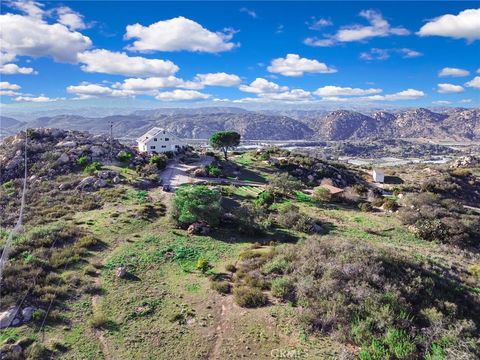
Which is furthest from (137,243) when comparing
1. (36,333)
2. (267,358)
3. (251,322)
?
(267,358)

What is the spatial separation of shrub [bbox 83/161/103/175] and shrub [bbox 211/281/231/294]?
114 ft

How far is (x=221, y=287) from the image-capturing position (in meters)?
19.0

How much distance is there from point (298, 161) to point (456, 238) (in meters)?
43.0

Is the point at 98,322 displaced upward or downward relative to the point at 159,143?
downward

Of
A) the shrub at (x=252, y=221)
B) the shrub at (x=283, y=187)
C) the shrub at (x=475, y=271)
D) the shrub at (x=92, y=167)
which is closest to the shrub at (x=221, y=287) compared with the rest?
the shrub at (x=252, y=221)

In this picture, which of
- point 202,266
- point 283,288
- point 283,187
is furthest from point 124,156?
point 283,288

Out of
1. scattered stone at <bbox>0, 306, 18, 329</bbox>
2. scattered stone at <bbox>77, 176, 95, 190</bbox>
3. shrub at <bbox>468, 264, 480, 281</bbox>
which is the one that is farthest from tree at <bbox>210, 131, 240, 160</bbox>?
scattered stone at <bbox>0, 306, 18, 329</bbox>

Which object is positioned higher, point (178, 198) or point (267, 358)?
point (178, 198)

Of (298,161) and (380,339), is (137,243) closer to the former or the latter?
(380,339)

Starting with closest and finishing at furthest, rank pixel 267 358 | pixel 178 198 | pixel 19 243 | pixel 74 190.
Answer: pixel 267 358 < pixel 19 243 < pixel 178 198 < pixel 74 190

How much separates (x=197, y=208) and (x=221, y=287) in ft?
40.5

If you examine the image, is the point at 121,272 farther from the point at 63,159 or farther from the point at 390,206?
the point at 63,159

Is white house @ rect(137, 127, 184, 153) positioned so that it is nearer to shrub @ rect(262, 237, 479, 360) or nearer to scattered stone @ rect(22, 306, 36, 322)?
shrub @ rect(262, 237, 479, 360)

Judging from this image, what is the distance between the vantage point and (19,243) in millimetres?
23891
